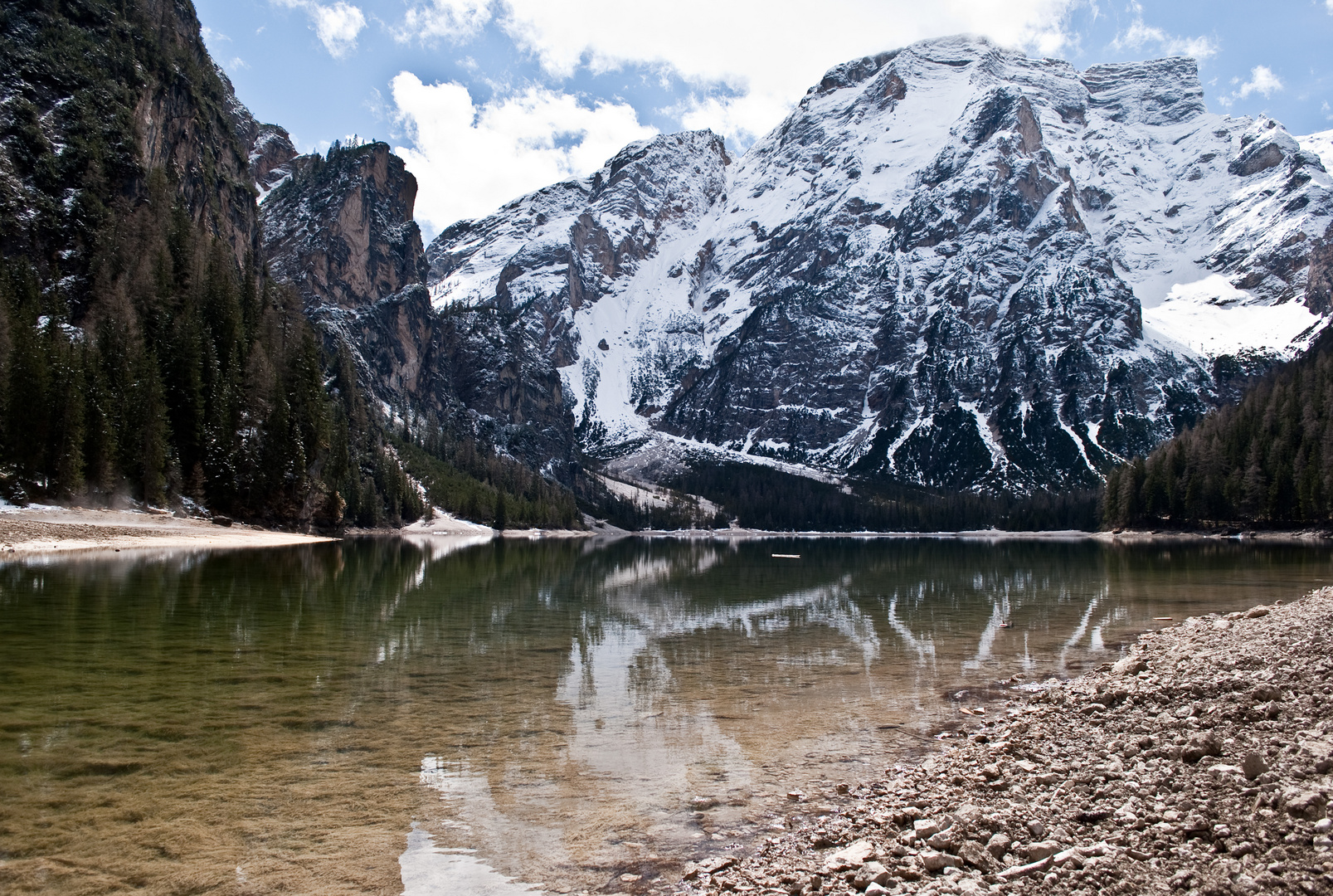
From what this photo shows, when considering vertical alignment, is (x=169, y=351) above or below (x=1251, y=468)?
above

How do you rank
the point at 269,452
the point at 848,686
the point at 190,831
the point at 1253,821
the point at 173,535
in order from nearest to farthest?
the point at 1253,821 → the point at 190,831 → the point at 848,686 → the point at 173,535 → the point at 269,452

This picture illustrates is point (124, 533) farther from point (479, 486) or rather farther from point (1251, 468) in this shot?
point (1251, 468)

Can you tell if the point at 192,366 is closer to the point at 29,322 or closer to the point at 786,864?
the point at 29,322

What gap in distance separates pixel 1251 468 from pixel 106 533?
123 m

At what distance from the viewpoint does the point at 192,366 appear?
226ft

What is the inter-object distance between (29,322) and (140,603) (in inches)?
1756

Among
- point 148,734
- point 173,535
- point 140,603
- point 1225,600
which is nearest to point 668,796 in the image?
point 148,734

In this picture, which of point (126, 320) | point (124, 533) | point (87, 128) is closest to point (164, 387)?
point (126, 320)

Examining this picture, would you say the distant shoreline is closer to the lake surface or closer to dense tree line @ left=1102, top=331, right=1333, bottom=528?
dense tree line @ left=1102, top=331, right=1333, bottom=528

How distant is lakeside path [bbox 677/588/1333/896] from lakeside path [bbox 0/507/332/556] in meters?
45.8

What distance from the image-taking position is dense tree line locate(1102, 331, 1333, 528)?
3812 inches

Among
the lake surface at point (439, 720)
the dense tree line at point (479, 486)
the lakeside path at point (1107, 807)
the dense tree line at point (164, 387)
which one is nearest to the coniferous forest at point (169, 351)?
the dense tree line at point (164, 387)

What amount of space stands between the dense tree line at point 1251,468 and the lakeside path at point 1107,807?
4088 inches

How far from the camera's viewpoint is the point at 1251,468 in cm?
10356
